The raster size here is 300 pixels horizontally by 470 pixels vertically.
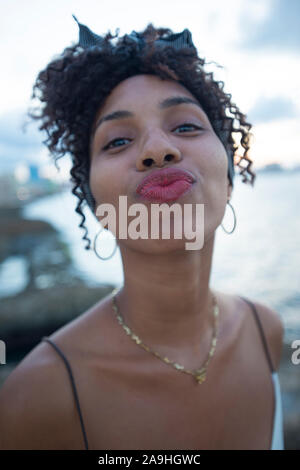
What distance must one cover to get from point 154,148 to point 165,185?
199 mm

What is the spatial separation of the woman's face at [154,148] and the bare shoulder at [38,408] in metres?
0.92

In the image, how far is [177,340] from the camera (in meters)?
2.24

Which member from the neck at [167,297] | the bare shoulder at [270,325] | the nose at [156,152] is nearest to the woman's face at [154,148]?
the nose at [156,152]

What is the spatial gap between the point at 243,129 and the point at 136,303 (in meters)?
1.46

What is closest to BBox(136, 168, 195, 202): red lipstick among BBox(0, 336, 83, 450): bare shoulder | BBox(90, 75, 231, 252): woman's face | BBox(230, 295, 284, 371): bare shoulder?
BBox(90, 75, 231, 252): woman's face

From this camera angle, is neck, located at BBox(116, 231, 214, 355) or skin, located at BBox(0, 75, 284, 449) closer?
skin, located at BBox(0, 75, 284, 449)

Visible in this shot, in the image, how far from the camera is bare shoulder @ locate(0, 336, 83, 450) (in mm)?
1824

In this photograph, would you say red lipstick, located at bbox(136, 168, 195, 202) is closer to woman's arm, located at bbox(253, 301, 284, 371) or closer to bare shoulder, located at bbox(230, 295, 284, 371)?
bare shoulder, located at bbox(230, 295, 284, 371)

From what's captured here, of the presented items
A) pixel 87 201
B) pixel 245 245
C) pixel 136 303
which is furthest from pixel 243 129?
pixel 245 245

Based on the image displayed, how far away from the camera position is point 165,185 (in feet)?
5.56

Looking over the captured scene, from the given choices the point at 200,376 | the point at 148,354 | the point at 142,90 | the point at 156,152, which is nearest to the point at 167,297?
the point at 148,354

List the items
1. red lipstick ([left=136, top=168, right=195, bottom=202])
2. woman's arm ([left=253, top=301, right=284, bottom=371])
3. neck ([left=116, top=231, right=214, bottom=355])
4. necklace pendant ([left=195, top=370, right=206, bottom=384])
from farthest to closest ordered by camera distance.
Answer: woman's arm ([left=253, top=301, right=284, bottom=371]) → necklace pendant ([left=195, top=370, right=206, bottom=384]) → neck ([left=116, top=231, right=214, bottom=355]) → red lipstick ([left=136, top=168, right=195, bottom=202])

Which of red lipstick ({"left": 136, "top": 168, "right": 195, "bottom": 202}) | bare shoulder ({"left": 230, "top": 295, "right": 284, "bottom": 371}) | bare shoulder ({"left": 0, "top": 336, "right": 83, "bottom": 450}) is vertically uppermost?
red lipstick ({"left": 136, "top": 168, "right": 195, "bottom": 202})
